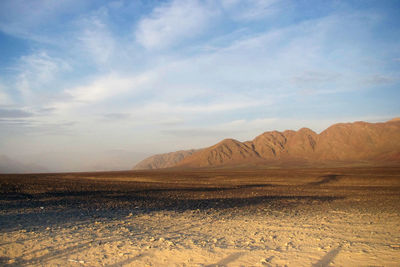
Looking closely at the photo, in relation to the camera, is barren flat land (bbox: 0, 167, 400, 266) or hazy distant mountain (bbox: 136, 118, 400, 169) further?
hazy distant mountain (bbox: 136, 118, 400, 169)

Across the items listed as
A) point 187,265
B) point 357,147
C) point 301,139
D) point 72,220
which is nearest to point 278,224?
point 187,265

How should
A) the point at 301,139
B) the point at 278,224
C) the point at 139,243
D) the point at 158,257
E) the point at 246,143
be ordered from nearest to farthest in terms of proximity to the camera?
the point at 158,257, the point at 139,243, the point at 278,224, the point at 301,139, the point at 246,143

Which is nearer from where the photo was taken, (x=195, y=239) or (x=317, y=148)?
(x=195, y=239)

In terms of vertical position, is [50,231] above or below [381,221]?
above

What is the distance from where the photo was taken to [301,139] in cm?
17938

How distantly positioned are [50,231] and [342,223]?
1046 cm

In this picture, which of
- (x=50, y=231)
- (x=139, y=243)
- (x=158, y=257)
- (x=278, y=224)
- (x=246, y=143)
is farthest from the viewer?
(x=246, y=143)

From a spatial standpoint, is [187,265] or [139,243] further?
[139,243]

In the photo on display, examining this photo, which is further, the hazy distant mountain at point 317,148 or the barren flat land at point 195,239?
the hazy distant mountain at point 317,148

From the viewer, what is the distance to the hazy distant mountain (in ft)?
461

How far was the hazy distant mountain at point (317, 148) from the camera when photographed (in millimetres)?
140500

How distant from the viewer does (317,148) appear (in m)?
165

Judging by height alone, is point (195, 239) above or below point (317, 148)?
below

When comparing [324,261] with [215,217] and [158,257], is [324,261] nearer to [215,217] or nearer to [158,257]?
[158,257]
